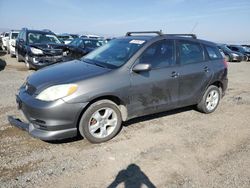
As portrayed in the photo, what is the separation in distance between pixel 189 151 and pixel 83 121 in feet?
5.70

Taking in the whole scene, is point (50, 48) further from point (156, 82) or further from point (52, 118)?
point (52, 118)

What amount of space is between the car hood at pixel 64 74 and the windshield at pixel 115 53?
268mm

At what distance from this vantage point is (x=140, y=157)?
3.94 m

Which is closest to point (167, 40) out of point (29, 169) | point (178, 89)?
point (178, 89)

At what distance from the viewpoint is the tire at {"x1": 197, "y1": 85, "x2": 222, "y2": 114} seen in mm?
6000

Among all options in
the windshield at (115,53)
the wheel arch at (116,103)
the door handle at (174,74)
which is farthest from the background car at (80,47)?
the wheel arch at (116,103)

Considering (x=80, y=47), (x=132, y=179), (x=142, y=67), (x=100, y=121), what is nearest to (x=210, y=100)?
(x=142, y=67)

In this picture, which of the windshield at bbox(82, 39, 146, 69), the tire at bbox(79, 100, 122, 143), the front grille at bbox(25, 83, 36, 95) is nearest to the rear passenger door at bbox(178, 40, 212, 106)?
the windshield at bbox(82, 39, 146, 69)

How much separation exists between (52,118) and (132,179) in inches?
56.2

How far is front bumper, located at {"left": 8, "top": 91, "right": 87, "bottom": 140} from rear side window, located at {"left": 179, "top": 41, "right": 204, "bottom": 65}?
7.89ft

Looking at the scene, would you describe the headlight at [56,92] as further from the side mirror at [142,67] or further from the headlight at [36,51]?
the headlight at [36,51]

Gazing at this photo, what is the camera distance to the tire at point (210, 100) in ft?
19.7

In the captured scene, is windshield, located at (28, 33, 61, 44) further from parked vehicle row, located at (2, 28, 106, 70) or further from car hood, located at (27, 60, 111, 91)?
car hood, located at (27, 60, 111, 91)

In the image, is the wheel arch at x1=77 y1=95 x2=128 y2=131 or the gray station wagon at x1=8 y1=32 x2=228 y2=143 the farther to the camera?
the wheel arch at x1=77 y1=95 x2=128 y2=131
